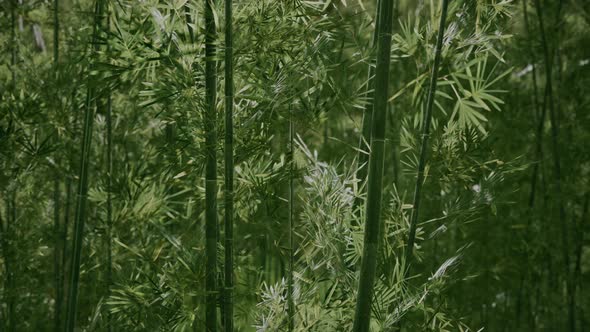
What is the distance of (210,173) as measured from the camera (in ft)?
8.82

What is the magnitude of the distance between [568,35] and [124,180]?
335cm

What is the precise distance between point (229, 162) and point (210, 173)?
0.08 meters

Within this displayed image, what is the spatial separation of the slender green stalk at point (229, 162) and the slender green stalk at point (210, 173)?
5 centimetres

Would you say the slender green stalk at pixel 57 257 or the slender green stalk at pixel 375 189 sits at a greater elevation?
the slender green stalk at pixel 375 189

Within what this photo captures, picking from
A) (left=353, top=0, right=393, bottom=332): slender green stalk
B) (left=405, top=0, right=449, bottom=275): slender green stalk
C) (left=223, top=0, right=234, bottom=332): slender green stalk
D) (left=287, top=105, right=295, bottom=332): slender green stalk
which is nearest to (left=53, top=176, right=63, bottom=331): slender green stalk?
(left=287, top=105, right=295, bottom=332): slender green stalk

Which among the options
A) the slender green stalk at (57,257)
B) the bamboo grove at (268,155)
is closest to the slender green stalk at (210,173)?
the bamboo grove at (268,155)

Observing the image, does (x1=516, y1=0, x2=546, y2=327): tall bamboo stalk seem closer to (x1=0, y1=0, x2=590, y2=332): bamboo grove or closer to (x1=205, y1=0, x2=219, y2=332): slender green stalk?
(x1=0, y1=0, x2=590, y2=332): bamboo grove

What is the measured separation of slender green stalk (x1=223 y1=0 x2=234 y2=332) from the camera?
104 inches

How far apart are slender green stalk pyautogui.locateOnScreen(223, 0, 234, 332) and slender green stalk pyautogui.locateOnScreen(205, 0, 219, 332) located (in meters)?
0.05

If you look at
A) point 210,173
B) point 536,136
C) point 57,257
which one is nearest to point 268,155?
point 210,173

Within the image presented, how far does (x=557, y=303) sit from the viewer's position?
17.3 ft

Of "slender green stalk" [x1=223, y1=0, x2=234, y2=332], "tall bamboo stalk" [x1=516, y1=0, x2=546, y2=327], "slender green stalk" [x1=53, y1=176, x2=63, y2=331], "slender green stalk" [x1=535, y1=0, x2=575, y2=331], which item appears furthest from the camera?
"tall bamboo stalk" [x1=516, y1=0, x2=546, y2=327]

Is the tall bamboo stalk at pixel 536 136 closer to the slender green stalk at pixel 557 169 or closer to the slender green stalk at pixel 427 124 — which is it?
the slender green stalk at pixel 557 169

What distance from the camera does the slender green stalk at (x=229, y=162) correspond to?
2.63 m
